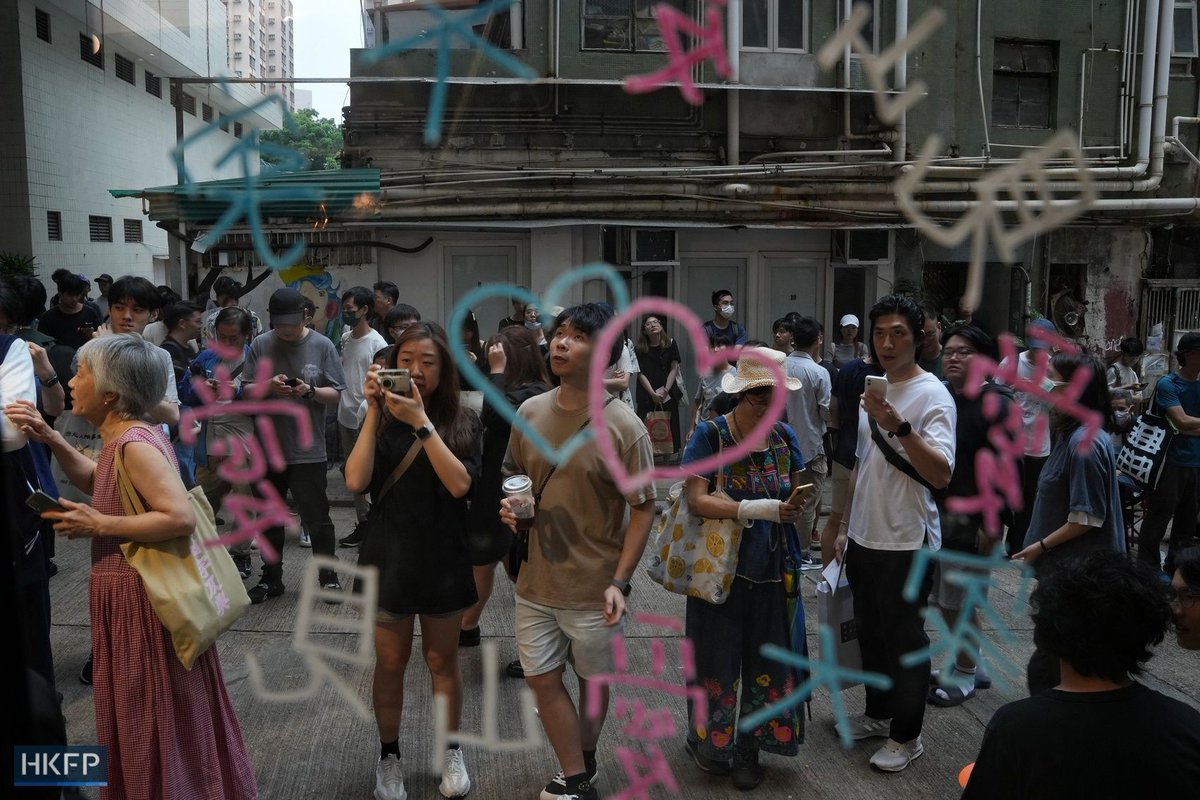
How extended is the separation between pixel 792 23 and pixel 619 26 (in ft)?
1.62

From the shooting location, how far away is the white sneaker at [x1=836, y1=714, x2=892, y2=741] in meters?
3.78

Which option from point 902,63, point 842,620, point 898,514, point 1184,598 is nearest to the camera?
point 1184,598

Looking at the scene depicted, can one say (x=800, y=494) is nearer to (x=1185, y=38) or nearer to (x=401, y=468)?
(x=401, y=468)

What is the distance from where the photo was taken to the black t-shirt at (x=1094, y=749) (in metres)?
1.87

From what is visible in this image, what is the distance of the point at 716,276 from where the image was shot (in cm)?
338

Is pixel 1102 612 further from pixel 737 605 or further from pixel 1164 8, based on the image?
pixel 1164 8

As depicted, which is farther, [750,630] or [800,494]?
[750,630]

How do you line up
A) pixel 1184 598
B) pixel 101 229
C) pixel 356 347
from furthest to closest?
pixel 101 229 → pixel 356 347 → pixel 1184 598

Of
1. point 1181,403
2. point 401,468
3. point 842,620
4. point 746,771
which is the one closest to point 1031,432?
point 842,620

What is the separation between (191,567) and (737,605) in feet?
5.93

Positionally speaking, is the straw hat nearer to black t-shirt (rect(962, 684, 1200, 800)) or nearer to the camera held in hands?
→ the camera held in hands

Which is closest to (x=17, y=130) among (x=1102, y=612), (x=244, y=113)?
(x=244, y=113)

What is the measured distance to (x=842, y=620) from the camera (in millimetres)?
3613

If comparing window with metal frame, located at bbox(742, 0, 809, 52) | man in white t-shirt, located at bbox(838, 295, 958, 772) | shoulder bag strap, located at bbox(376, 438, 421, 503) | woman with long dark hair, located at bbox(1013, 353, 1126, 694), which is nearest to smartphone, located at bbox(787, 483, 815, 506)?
man in white t-shirt, located at bbox(838, 295, 958, 772)
